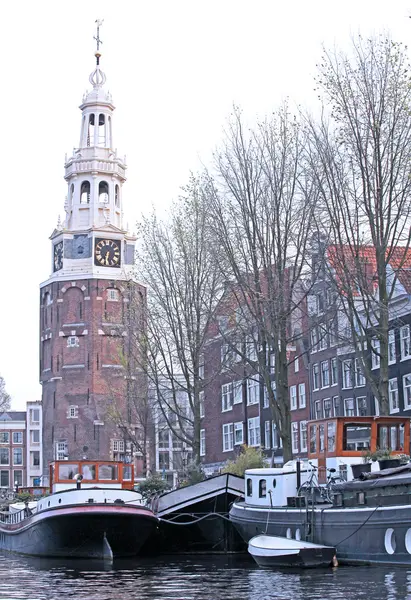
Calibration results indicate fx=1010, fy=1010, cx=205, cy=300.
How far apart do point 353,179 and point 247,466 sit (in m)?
12.4

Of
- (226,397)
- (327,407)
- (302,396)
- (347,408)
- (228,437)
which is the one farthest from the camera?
(226,397)

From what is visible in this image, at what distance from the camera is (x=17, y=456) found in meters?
114

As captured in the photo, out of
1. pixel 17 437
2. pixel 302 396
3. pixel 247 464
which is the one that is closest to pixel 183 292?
pixel 247 464

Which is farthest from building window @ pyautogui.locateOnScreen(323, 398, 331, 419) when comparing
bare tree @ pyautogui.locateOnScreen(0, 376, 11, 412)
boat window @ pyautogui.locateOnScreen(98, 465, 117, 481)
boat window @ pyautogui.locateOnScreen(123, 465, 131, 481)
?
bare tree @ pyautogui.locateOnScreen(0, 376, 11, 412)

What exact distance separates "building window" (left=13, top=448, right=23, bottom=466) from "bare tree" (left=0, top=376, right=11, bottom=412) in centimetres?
488

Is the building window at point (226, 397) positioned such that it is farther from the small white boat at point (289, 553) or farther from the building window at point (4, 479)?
the building window at point (4, 479)

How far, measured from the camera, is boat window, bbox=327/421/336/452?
90.4 feet

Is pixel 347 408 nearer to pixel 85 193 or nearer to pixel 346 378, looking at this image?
pixel 346 378

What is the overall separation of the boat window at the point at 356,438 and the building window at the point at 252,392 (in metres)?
32.3

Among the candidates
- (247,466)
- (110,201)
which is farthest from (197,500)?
(110,201)

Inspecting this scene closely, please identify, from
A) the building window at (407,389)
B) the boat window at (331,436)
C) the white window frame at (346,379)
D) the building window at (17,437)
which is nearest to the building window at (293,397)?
the white window frame at (346,379)

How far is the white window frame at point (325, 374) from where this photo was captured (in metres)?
53.8

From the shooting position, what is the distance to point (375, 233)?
98.2ft

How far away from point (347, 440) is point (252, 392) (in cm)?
3506
